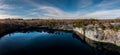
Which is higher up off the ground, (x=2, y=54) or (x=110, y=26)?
(x=110, y=26)

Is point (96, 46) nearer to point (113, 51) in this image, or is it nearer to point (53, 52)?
point (113, 51)

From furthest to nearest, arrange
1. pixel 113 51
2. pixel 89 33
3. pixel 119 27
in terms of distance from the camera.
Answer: pixel 89 33
pixel 119 27
pixel 113 51

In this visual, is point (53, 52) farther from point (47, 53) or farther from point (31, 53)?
point (31, 53)

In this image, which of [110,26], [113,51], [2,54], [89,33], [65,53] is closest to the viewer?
[2,54]

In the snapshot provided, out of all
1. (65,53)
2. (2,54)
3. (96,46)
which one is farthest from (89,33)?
(2,54)

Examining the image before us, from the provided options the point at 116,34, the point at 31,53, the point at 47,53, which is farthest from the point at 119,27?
the point at 31,53

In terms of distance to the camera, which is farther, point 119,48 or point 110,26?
point 110,26

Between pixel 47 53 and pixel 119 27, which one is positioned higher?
pixel 119 27

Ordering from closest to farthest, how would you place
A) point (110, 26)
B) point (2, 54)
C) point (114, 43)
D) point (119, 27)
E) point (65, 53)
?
point (2, 54) < point (65, 53) < point (114, 43) < point (119, 27) < point (110, 26)

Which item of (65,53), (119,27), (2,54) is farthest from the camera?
(119,27)
